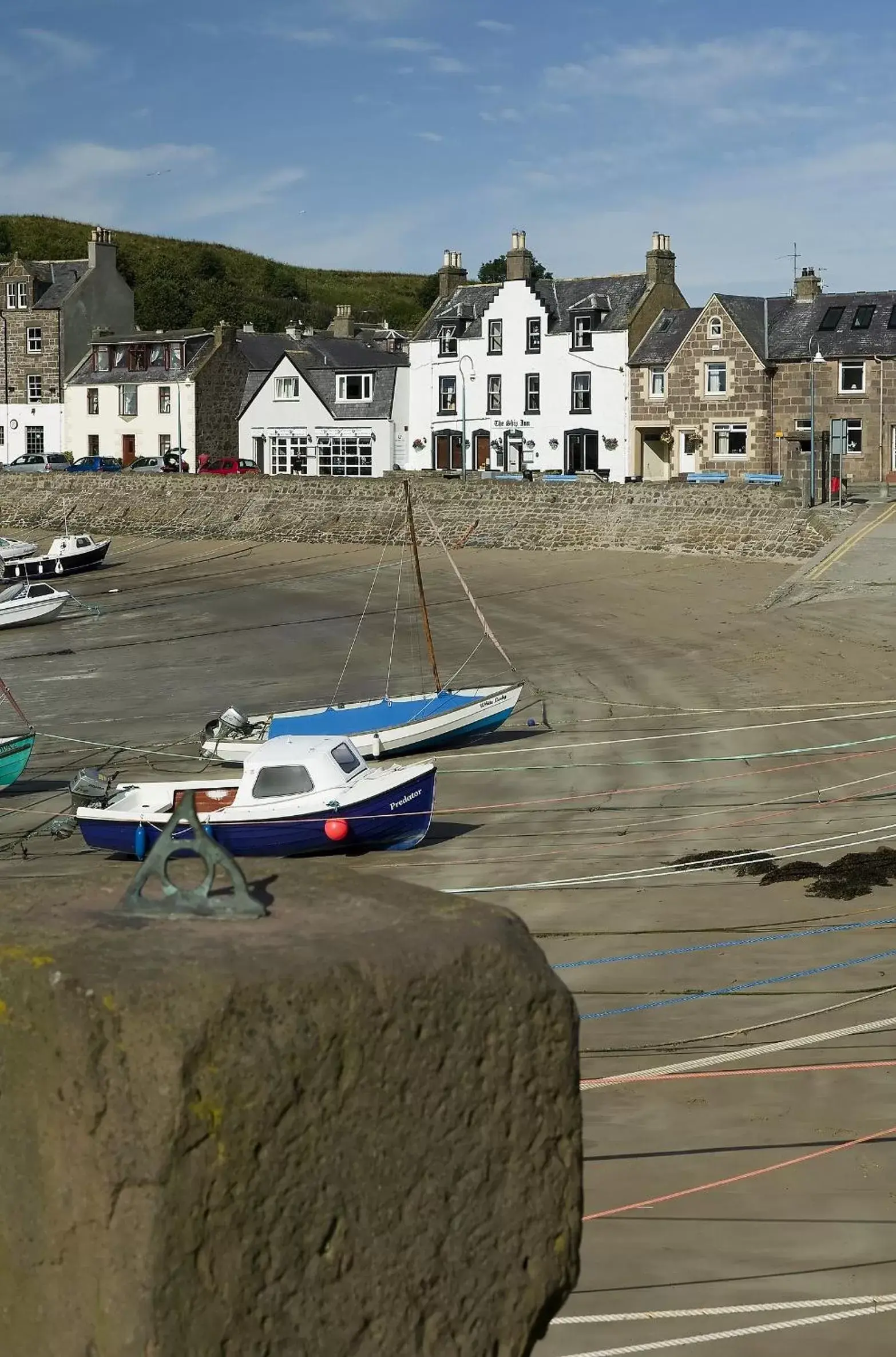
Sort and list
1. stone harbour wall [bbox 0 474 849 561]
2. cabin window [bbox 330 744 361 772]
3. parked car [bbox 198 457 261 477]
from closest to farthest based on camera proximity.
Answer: cabin window [bbox 330 744 361 772]
stone harbour wall [bbox 0 474 849 561]
parked car [bbox 198 457 261 477]

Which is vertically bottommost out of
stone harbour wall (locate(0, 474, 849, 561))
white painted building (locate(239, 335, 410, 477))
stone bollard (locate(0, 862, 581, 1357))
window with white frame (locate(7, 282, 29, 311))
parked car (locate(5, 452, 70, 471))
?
stone bollard (locate(0, 862, 581, 1357))

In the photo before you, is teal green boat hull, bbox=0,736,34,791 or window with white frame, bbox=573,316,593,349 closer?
teal green boat hull, bbox=0,736,34,791

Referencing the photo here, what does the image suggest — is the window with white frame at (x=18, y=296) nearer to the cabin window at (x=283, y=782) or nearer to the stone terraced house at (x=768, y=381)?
the stone terraced house at (x=768, y=381)

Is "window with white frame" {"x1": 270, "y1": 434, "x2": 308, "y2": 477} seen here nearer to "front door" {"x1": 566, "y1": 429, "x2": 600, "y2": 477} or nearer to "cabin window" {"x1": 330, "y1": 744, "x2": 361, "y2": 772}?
"front door" {"x1": 566, "y1": 429, "x2": 600, "y2": 477}

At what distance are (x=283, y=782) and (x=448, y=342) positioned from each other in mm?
54154

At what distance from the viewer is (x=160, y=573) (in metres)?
57.7

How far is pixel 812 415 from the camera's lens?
194ft

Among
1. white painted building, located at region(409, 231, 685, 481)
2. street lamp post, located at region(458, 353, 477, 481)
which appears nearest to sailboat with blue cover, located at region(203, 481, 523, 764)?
white painted building, located at region(409, 231, 685, 481)

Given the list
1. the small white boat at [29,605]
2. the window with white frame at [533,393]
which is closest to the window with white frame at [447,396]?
the window with white frame at [533,393]

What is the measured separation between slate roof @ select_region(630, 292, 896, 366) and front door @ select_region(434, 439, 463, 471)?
9.58 m

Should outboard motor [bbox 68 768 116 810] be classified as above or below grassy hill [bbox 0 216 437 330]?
below

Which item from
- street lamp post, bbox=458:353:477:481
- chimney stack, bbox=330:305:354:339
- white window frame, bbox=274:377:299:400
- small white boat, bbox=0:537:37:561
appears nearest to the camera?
small white boat, bbox=0:537:37:561

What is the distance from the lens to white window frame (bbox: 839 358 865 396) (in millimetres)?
61969

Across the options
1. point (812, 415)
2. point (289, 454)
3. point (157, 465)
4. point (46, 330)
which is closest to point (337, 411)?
point (289, 454)
